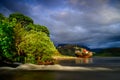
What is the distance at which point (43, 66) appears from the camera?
70.7 metres

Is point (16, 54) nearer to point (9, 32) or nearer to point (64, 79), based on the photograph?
point (9, 32)

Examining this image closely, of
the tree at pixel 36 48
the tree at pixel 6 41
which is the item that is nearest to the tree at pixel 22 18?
the tree at pixel 6 41

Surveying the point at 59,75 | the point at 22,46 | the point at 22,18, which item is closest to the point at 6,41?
the point at 22,46

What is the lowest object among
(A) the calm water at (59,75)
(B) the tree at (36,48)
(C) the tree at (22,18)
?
(A) the calm water at (59,75)

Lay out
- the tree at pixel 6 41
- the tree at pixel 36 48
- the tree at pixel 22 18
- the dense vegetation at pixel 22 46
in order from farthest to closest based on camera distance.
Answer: the tree at pixel 22 18 < the tree at pixel 36 48 < the dense vegetation at pixel 22 46 < the tree at pixel 6 41

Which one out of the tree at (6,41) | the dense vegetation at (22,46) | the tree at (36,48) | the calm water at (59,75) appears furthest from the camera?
the tree at (36,48)

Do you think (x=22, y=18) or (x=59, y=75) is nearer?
(x=59, y=75)

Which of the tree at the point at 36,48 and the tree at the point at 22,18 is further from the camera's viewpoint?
the tree at the point at 22,18

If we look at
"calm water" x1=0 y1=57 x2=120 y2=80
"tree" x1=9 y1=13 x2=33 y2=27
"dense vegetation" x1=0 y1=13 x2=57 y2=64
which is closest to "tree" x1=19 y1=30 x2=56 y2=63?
"dense vegetation" x1=0 y1=13 x2=57 y2=64

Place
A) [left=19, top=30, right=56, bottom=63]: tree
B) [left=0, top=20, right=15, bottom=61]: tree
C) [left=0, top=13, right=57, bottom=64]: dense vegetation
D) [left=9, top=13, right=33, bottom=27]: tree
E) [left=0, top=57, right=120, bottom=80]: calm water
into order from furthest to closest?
[left=9, top=13, right=33, bottom=27]: tree → [left=19, top=30, right=56, bottom=63]: tree → [left=0, top=13, right=57, bottom=64]: dense vegetation → [left=0, top=20, right=15, bottom=61]: tree → [left=0, top=57, right=120, bottom=80]: calm water

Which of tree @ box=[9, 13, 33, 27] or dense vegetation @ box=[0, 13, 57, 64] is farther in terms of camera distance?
tree @ box=[9, 13, 33, 27]

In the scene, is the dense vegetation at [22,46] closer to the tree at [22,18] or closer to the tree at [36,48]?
the tree at [36,48]

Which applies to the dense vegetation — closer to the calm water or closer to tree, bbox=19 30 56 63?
tree, bbox=19 30 56 63

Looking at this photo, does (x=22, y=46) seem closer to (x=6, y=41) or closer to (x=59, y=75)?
(x=6, y=41)
